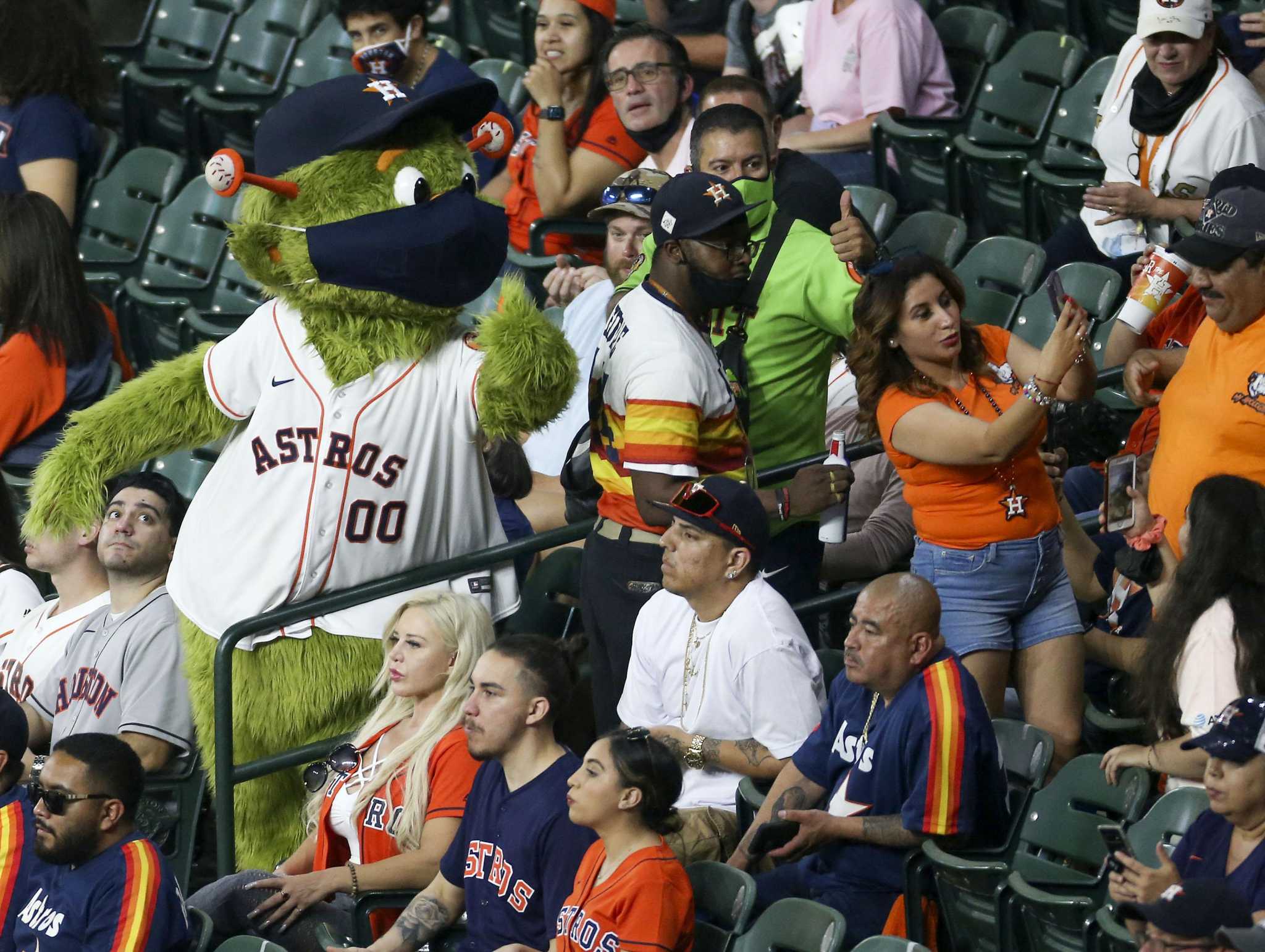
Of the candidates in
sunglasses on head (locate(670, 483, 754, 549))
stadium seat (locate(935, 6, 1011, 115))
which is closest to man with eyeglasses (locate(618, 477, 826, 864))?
sunglasses on head (locate(670, 483, 754, 549))

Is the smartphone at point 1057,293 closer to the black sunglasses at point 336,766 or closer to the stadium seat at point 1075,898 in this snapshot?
the stadium seat at point 1075,898

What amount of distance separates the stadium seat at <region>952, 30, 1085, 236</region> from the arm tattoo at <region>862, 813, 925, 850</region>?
321 cm

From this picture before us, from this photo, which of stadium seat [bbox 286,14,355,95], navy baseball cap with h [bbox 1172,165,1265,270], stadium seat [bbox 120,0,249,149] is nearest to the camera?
navy baseball cap with h [bbox 1172,165,1265,270]

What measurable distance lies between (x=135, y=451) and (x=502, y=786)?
119 cm

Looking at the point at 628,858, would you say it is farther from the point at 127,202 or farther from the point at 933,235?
the point at 127,202

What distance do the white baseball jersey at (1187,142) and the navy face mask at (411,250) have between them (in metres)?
2.13

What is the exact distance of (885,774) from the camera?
4.03 metres

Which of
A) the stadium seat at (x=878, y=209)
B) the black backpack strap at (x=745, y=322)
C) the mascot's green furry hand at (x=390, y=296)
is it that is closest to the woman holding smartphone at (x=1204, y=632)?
the black backpack strap at (x=745, y=322)

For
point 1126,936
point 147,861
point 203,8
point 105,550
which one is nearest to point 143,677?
point 105,550

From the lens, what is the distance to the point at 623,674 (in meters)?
4.60

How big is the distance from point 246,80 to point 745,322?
4944mm

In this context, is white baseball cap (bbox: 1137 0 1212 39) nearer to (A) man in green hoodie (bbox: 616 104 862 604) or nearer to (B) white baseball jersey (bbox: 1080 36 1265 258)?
(B) white baseball jersey (bbox: 1080 36 1265 258)

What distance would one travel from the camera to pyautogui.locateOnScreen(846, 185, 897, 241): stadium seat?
6488 millimetres

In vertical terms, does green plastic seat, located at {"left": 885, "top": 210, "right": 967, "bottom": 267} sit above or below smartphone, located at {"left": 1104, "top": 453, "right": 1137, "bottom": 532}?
above
